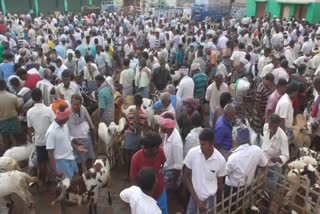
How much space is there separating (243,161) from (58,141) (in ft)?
7.80

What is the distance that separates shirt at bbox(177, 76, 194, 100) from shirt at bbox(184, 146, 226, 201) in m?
3.20

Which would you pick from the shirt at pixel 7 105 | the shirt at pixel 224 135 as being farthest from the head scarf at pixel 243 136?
the shirt at pixel 7 105

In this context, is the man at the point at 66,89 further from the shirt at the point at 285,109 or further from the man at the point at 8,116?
the shirt at the point at 285,109

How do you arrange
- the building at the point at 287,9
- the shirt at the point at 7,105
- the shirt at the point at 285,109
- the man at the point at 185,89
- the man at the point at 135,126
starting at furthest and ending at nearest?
the building at the point at 287,9 → the man at the point at 185,89 → the shirt at the point at 7,105 → the man at the point at 135,126 → the shirt at the point at 285,109

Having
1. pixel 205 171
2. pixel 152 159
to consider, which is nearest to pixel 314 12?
pixel 205 171

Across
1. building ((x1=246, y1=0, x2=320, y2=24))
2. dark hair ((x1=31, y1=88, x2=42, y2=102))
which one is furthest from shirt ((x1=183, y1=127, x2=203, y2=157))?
building ((x1=246, y1=0, x2=320, y2=24))

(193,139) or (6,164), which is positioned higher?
(193,139)

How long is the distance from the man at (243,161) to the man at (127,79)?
451cm

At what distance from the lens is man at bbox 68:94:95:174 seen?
17.8 feet

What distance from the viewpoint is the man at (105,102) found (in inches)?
256

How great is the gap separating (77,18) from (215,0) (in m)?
13.9

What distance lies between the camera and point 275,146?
15.5ft

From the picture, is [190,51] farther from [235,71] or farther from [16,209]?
[16,209]

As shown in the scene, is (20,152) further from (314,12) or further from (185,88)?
(314,12)
